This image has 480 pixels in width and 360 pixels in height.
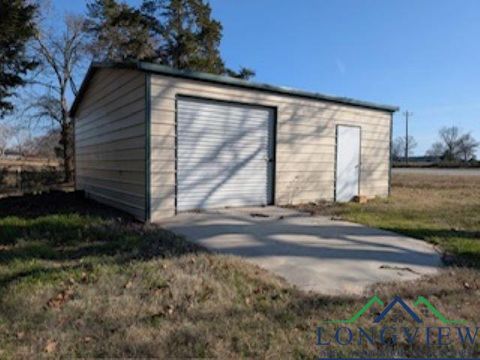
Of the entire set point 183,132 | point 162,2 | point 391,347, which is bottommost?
point 391,347

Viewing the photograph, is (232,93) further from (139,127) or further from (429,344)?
(429,344)

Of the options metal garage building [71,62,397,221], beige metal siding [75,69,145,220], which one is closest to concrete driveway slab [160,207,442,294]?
metal garage building [71,62,397,221]

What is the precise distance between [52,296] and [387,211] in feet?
22.0

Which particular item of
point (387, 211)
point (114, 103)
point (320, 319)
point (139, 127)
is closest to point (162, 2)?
point (114, 103)

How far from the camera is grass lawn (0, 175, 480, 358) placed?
228 cm

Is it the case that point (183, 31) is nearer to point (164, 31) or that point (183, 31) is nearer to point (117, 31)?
point (164, 31)

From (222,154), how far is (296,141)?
2095 mm

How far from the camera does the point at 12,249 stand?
435cm

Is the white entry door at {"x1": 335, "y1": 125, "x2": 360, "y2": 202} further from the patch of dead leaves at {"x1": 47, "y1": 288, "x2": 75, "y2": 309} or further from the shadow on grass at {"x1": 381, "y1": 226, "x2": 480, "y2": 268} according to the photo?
the patch of dead leaves at {"x1": 47, "y1": 288, "x2": 75, "y2": 309}

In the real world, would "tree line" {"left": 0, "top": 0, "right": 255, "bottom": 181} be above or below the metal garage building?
above

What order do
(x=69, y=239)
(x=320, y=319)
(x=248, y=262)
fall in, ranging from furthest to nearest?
1. (x=69, y=239)
2. (x=248, y=262)
3. (x=320, y=319)

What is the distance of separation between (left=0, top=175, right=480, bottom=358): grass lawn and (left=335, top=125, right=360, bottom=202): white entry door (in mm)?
4569

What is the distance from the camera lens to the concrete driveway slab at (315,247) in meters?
3.58

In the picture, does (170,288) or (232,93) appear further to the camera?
(232,93)
